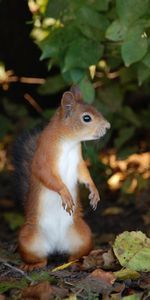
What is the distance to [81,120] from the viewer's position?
3906 millimetres

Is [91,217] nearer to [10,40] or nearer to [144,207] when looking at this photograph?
[144,207]

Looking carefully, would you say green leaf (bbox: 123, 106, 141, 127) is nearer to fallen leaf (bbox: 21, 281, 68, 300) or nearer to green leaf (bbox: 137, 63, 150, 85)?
green leaf (bbox: 137, 63, 150, 85)

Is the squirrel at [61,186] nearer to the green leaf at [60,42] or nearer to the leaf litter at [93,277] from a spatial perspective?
the leaf litter at [93,277]

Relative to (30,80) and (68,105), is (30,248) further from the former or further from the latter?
(30,80)

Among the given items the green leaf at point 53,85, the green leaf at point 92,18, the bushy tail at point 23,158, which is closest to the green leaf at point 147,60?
the green leaf at point 92,18

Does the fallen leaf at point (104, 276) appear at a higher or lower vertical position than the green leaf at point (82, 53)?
lower

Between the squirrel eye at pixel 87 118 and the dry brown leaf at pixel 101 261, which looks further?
the dry brown leaf at pixel 101 261

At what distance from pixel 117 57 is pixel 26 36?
1.73 metres

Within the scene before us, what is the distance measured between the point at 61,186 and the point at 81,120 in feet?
1.07

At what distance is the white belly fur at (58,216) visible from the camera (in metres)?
3.93

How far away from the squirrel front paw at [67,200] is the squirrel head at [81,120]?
27 cm

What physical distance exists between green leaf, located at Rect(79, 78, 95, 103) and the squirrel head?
0.49 feet

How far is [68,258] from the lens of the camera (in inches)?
167

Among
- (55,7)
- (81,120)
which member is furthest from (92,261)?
(55,7)
